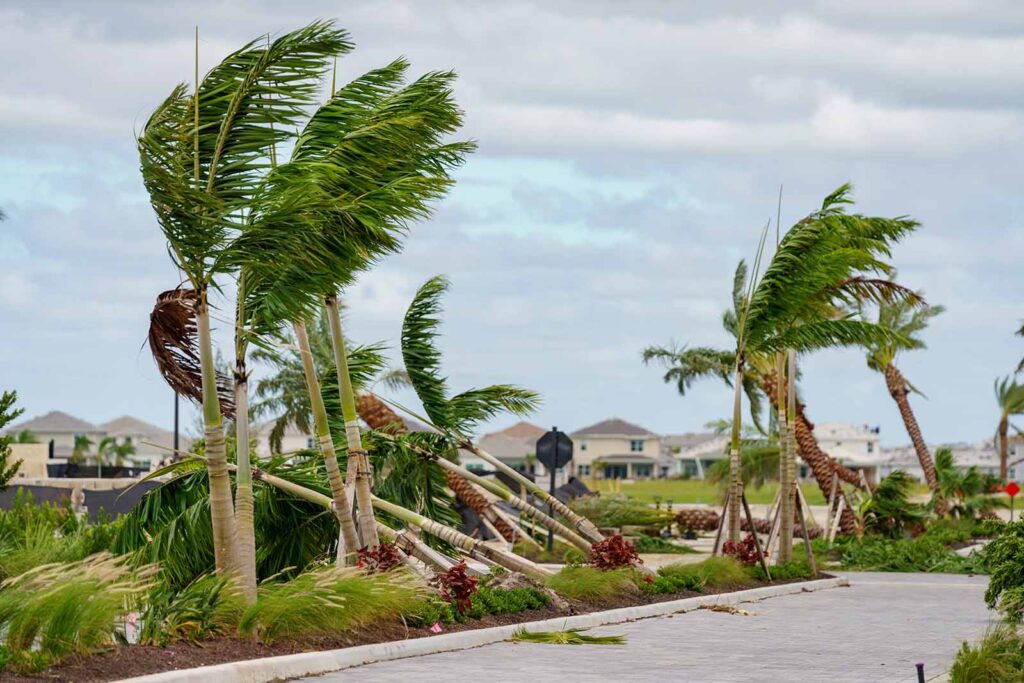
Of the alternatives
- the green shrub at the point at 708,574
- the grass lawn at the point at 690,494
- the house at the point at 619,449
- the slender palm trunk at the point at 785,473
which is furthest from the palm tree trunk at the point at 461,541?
the house at the point at 619,449

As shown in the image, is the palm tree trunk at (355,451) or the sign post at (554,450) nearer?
the palm tree trunk at (355,451)

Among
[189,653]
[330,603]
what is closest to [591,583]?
[330,603]

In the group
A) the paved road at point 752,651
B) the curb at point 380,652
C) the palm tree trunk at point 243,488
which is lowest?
the paved road at point 752,651

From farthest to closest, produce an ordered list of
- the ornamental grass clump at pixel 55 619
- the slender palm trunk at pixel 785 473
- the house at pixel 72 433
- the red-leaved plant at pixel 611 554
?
1. the house at pixel 72 433
2. the slender palm trunk at pixel 785 473
3. the red-leaved plant at pixel 611 554
4. the ornamental grass clump at pixel 55 619

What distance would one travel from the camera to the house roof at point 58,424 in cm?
13212

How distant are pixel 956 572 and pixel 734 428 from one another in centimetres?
879

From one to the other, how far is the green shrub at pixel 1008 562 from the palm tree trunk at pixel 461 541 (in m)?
6.87

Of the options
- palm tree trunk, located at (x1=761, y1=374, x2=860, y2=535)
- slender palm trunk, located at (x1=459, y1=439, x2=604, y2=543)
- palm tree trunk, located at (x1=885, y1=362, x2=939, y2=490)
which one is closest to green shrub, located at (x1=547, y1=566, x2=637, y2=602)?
slender palm trunk, located at (x1=459, y1=439, x2=604, y2=543)

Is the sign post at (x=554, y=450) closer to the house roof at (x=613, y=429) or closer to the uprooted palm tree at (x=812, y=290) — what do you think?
the uprooted palm tree at (x=812, y=290)

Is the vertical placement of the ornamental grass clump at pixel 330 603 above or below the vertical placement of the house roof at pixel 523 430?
below

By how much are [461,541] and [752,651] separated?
14.3 feet

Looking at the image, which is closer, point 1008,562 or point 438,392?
point 1008,562

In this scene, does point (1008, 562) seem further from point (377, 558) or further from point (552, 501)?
point (552, 501)

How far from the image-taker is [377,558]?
16016 mm
